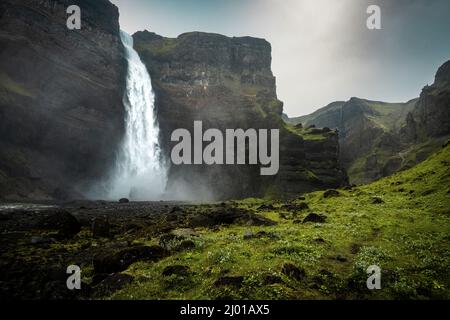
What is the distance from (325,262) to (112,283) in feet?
39.5

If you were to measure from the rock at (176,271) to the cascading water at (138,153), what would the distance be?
109 m

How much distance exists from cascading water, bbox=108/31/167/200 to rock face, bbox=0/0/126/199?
4.77m

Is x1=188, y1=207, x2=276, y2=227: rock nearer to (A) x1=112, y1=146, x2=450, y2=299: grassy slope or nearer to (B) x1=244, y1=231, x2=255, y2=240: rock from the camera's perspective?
(A) x1=112, y1=146, x2=450, y2=299: grassy slope

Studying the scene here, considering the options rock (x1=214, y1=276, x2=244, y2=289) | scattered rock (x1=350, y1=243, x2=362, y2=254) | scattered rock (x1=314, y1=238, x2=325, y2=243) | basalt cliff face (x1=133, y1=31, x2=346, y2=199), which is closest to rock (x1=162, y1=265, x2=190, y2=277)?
rock (x1=214, y1=276, x2=244, y2=289)

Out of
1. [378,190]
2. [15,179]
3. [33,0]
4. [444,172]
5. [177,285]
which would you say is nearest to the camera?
[177,285]

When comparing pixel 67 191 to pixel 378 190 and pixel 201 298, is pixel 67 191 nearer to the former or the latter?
pixel 378 190

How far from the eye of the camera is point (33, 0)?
119m

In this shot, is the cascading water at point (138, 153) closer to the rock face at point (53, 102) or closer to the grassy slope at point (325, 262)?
the rock face at point (53, 102)

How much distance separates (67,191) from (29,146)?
64.4 feet

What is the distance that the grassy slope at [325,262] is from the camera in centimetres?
1473

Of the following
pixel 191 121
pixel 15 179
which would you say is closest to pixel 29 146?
pixel 15 179

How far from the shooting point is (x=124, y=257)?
1984cm

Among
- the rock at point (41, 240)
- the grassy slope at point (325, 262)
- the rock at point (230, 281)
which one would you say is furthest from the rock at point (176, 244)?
the rock at point (41, 240)
